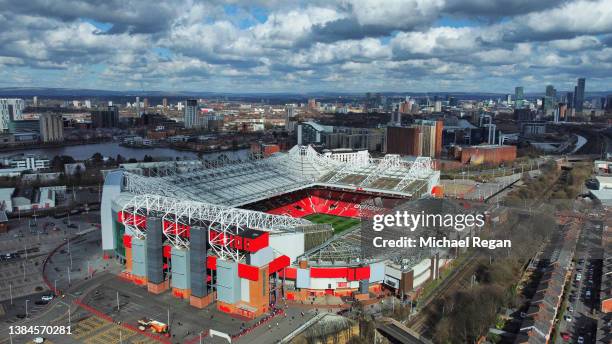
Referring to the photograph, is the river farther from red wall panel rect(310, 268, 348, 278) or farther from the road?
the road

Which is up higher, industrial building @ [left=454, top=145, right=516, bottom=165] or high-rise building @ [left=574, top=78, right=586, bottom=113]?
high-rise building @ [left=574, top=78, right=586, bottom=113]

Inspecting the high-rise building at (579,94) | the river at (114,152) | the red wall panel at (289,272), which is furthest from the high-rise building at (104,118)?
the high-rise building at (579,94)

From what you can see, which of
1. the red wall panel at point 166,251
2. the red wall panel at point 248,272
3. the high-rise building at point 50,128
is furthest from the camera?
the high-rise building at point 50,128

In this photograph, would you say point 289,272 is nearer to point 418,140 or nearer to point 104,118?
point 418,140

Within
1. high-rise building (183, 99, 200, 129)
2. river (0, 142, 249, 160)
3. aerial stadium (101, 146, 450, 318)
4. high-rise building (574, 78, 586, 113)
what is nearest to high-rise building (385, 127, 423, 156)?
river (0, 142, 249, 160)

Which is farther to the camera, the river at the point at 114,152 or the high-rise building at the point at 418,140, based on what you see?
the river at the point at 114,152

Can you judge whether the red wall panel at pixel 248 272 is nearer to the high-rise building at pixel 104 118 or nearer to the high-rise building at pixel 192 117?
the high-rise building at pixel 192 117
